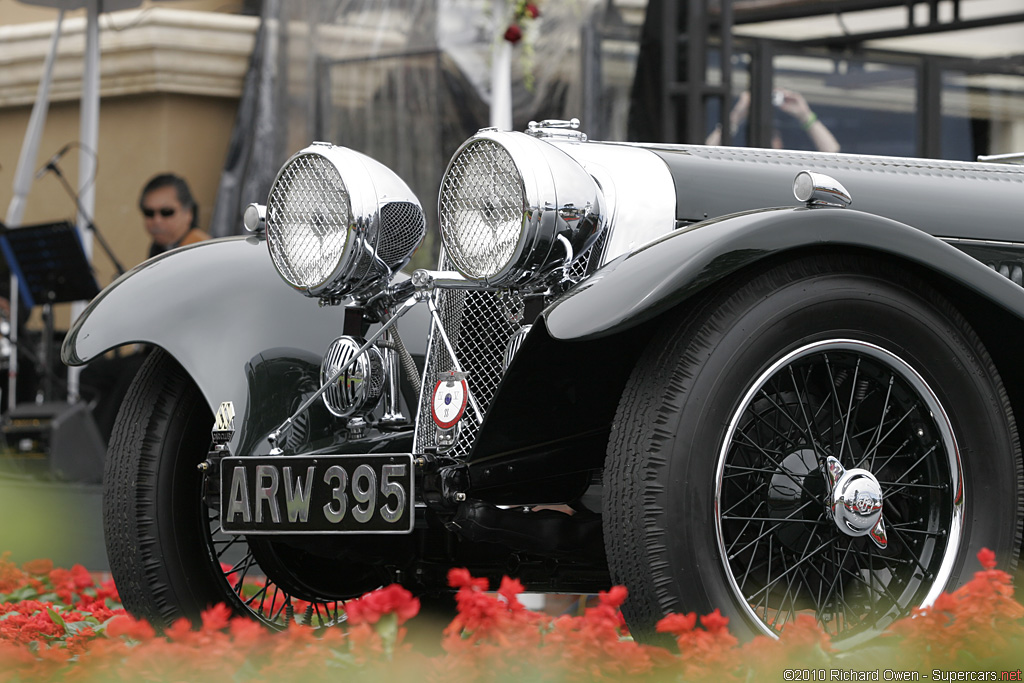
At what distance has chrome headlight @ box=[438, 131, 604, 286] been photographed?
238cm

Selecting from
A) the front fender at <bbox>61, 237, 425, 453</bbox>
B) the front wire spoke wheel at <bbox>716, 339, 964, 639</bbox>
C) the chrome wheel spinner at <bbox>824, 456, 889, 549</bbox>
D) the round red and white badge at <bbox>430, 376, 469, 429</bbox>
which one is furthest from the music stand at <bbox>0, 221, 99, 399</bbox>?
the chrome wheel spinner at <bbox>824, 456, 889, 549</bbox>

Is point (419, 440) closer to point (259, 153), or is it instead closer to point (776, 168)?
point (776, 168)

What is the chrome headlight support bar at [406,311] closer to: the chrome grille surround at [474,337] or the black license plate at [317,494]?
the chrome grille surround at [474,337]

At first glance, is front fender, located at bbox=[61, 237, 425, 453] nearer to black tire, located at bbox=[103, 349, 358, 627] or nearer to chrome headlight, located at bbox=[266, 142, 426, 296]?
black tire, located at bbox=[103, 349, 358, 627]

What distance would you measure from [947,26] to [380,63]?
400 cm

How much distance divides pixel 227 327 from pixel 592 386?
38.1 inches

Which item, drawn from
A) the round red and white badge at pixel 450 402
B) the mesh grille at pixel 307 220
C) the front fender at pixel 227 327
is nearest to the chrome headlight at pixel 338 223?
the mesh grille at pixel 307 220

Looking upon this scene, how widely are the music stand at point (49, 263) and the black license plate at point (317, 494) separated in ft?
14.5

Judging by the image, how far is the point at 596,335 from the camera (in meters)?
2.01

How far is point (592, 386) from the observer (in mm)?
2354

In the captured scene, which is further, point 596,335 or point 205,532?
point 205,532

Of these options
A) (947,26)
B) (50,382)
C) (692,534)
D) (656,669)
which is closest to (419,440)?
(692,534)

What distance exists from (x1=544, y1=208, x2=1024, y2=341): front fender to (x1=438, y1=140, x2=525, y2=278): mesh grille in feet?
1.01

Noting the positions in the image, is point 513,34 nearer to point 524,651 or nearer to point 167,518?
point 167,518
